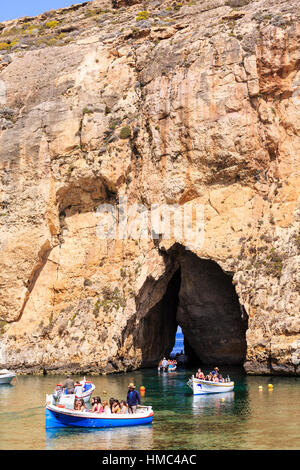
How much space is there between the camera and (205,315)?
202ft

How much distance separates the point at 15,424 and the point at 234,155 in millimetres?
33485

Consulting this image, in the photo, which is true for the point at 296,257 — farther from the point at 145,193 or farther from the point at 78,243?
the point at 78,243

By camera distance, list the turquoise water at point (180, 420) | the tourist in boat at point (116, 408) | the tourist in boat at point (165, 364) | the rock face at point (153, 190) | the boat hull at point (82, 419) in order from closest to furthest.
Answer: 1. the turquoise water at point (180, 420)
2. the boat hull at point (82, 419)
3. the tourist in boat at point (116, 408)
4. the rock face at point (153, 190)
5. the tourist in boat at point (165, 364)

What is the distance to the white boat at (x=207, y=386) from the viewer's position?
4027 centimetres

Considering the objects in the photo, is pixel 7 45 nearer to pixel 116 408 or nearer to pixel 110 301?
pixel 110 301

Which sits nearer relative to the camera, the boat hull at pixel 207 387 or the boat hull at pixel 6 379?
the boat hull at pixel 207 387

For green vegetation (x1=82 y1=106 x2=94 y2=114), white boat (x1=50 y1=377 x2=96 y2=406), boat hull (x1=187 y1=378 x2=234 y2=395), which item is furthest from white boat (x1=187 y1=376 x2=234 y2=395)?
green vegetation (x1=82 y1=106 x2=94 y2=114)

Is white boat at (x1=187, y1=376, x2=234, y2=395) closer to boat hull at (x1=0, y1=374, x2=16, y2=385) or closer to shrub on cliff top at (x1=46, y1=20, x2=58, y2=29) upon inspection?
boat hull at (x1=0, y1=374, x2=16, y2=385)

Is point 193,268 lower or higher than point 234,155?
lower

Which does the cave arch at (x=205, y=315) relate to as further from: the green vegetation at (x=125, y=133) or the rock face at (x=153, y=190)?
the green vegetation at (x=125, y=133)

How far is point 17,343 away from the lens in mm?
56250

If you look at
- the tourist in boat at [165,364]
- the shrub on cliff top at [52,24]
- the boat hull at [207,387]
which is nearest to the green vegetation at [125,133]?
the tourist in boat at [165,364]
